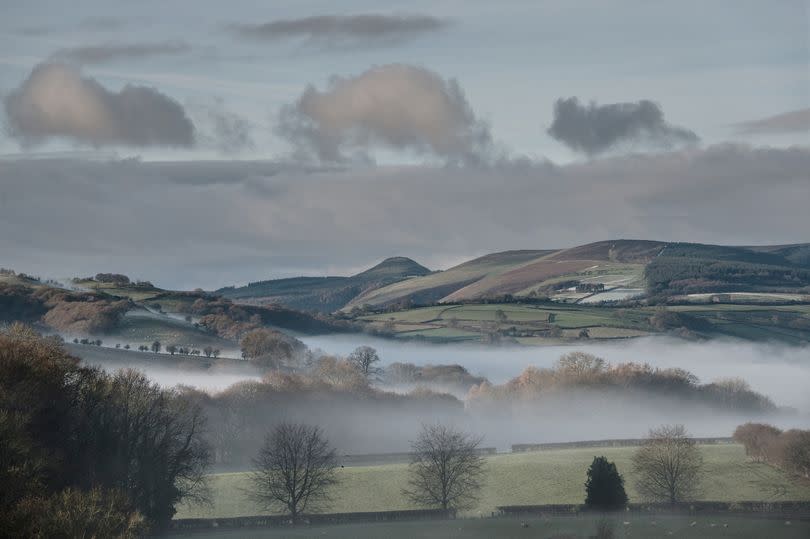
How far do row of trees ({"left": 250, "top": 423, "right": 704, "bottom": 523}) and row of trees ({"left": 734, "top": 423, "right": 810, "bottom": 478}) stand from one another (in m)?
3.60

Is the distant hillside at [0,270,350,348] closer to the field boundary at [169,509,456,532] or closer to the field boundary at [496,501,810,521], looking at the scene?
the field boundary at [169,509,456,532]

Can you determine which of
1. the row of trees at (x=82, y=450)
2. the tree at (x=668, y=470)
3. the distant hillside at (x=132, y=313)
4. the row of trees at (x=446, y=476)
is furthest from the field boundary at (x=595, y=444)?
the distant hillside at (x=132, y=313)

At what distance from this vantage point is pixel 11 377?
47.2 metres

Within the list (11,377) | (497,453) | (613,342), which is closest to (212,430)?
(497,453)

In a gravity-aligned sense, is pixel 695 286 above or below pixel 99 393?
above

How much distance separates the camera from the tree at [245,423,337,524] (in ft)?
204

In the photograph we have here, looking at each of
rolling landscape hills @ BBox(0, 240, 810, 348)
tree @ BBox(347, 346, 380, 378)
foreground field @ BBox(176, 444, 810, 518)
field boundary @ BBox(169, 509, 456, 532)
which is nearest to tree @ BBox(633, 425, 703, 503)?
foreground field @ BBox(176, 444, 810, 518)

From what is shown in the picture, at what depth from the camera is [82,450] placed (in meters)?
50.8

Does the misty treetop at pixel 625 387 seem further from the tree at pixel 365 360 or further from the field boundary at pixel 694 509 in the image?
the field boundary at pixel 694 509

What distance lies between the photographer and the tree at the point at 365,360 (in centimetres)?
13125

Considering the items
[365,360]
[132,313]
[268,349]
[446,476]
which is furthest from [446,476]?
[132,313]

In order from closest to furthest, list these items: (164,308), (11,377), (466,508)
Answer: (11,377)
(466,508)
(164,308)

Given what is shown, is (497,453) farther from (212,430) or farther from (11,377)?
(11,377)

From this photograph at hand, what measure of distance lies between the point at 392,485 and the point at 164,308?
107254mm
